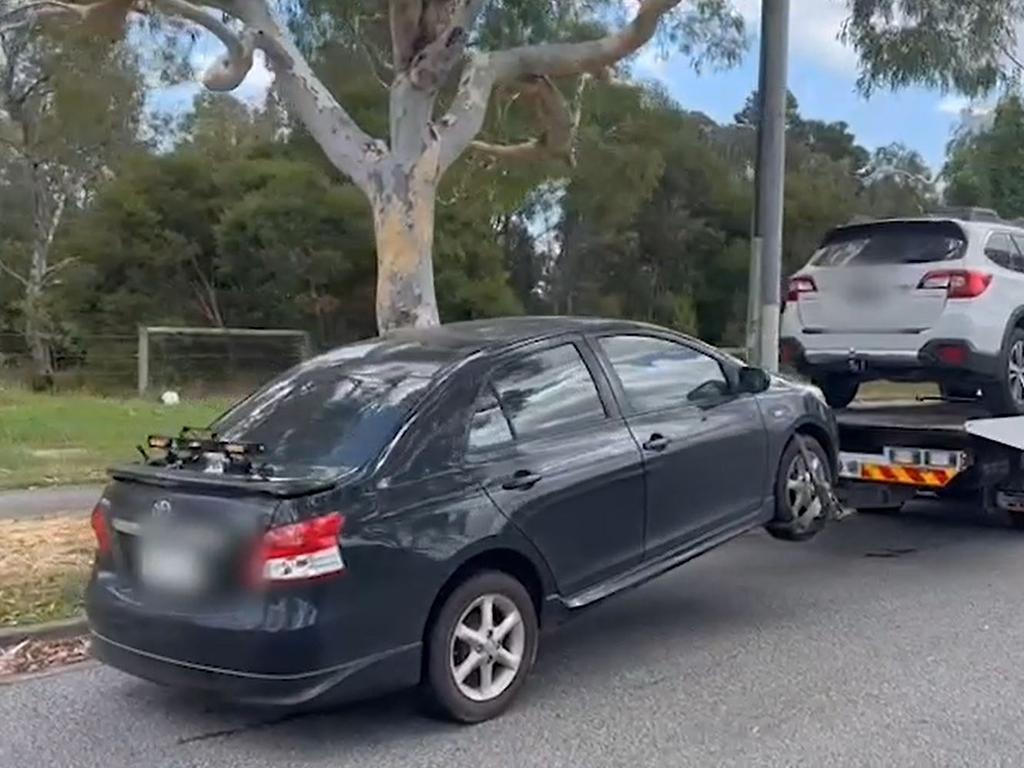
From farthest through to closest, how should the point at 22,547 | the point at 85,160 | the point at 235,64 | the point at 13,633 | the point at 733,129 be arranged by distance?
the point at 733,129 < the point at 85,160 < the point at 235,64 < the point at 22,547 < the point at 13,633

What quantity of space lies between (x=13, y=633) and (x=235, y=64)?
5.53 metres

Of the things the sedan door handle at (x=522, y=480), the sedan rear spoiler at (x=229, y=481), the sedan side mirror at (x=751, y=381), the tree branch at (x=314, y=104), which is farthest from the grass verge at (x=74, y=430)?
the sedan door handle at (x=522, y=480)

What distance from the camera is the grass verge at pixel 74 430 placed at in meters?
12.1

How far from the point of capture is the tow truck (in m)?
8.43

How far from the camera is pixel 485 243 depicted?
28922 millimetres

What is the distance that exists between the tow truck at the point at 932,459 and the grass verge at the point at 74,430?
7158 mm

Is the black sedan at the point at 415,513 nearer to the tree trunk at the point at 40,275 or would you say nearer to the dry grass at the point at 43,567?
the dry grass at the point at 43,567

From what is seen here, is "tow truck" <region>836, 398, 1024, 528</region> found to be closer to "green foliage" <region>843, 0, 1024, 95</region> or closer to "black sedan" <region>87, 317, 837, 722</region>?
"black sedan" <region>87, 317, 837, 722</region>

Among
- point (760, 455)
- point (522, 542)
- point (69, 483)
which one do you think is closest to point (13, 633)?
point (522, 542)

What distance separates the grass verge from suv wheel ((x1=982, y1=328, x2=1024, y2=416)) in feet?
26.6

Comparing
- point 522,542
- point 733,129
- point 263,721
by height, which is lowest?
point 263,721

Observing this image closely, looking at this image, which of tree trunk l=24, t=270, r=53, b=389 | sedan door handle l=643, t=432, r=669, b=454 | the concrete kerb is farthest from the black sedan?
tree trunk l=24, t=270, r=53, b=389

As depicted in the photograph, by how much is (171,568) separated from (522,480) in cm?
153

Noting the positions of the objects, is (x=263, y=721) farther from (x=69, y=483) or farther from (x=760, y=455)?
(x=69, y=483)
